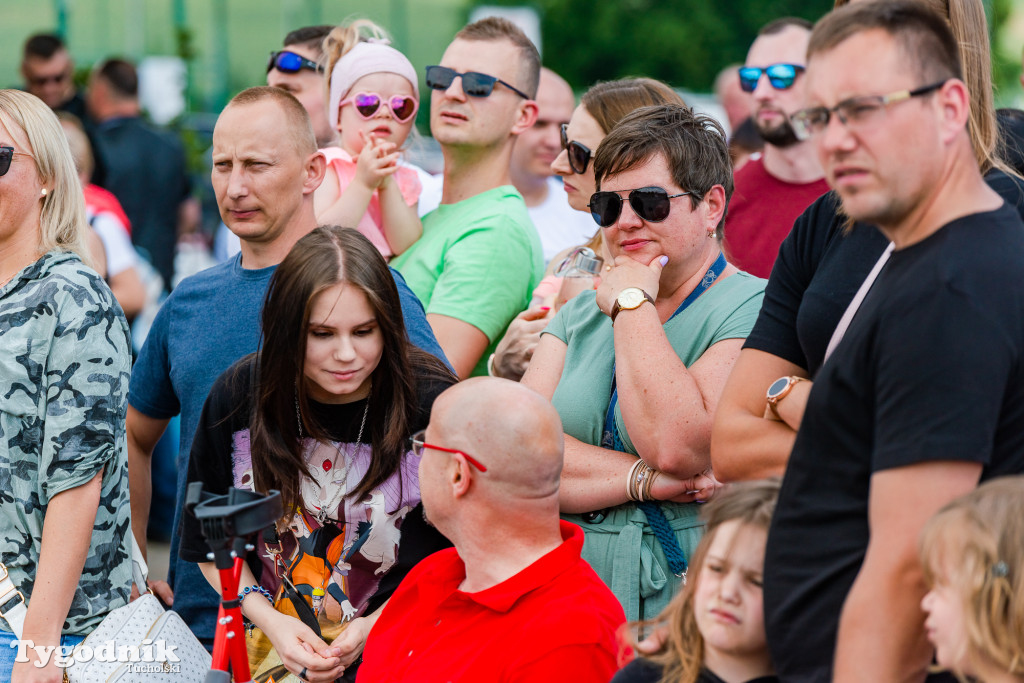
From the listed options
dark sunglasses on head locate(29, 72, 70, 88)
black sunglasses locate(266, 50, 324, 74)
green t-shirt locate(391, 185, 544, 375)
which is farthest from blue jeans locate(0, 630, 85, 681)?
dark sunglasses on head locate(29, 72, 70, 88)

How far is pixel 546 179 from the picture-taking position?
575cm

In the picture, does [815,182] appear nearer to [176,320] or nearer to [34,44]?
[176,320]

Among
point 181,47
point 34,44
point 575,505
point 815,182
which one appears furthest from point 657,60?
point 575,505

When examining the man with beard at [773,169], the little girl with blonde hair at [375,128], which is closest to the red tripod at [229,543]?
the little girl with blonde hair at [375,128]

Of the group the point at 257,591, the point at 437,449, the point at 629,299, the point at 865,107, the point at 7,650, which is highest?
the point at 865,107

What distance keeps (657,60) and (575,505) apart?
97.0 ft

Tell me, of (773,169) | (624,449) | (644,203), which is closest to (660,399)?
(624,449)

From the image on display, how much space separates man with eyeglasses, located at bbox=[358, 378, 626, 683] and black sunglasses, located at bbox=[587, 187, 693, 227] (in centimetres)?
68

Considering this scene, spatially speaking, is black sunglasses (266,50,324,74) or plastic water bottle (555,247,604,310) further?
black sunglasses (266,50,324,74)

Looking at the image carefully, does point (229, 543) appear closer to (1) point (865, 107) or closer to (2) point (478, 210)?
(1) point (865, 107)

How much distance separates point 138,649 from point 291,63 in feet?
9.12

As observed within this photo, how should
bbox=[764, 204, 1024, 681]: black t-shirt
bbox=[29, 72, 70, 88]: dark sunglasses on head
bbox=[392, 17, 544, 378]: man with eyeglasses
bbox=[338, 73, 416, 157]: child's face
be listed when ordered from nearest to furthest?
bbox=[764, 204, 1024, 681]: black t-shirt < bbox=[392, 17, 544, 378]: man with eyeglasses < bbox=[338, 73, 416, 157]: child's face < bbox=[29, 72, 70, 88]: dark sunglasses on head

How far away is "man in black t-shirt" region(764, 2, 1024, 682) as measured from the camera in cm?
150

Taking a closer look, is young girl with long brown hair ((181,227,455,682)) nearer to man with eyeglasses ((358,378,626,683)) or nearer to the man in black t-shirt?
man with eyeglasses ((358,378,626,683))
